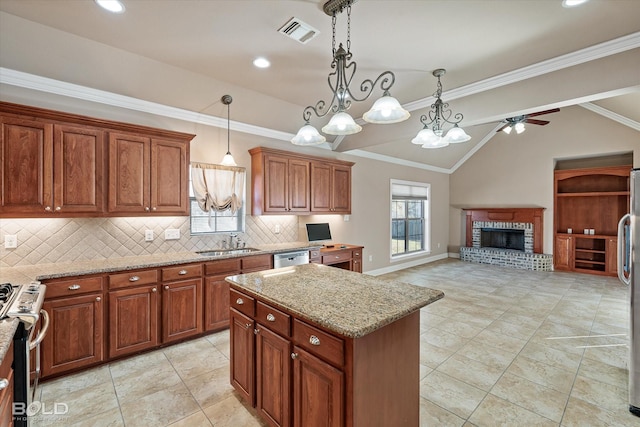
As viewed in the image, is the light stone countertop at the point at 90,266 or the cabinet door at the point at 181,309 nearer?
the light stone countertop at the point at 90,266

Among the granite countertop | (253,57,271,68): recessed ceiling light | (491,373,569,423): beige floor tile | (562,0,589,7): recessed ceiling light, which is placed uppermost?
(253,57,271,68): recessed ceiling light

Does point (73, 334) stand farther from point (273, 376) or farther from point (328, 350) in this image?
point (328, 350)

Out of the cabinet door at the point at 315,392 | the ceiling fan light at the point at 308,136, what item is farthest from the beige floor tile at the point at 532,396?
the ceiling fan light at the point at 308,136

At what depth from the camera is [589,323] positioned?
3.80m

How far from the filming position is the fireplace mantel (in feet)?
23.5

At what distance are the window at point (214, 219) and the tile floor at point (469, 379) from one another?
1.41 meters

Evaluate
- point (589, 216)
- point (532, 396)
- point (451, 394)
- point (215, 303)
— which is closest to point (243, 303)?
point (215, 303)

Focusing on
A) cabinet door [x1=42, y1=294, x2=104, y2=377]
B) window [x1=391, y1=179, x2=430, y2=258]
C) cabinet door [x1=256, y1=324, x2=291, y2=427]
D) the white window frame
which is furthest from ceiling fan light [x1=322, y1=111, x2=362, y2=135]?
the white window frame

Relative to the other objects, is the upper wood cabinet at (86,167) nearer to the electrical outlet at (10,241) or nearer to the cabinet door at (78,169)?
the cabinet door at (78,169)

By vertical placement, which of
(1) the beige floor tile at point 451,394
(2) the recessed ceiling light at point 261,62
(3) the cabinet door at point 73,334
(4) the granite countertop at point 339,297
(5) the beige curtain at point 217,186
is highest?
(2) the recessed ceiling light at point 261,62

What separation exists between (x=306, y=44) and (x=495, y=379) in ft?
11.4

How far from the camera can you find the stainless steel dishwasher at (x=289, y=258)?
152 inches

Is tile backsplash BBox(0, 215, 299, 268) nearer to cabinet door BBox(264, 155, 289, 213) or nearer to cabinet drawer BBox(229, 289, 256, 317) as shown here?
cabinet door BBox(264, 155, 289, 213)

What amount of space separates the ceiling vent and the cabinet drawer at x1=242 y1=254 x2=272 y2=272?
243 cm
